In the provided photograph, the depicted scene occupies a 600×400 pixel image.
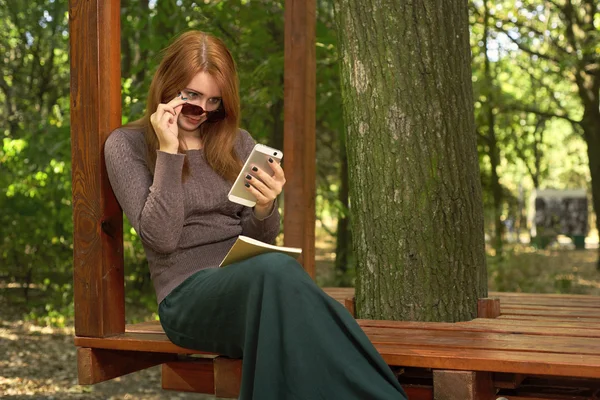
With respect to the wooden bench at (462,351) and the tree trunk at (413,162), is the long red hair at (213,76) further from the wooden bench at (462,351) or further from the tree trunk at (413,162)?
the wooden bench at (462,351)

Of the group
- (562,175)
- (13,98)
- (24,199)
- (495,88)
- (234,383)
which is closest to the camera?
(234,383)

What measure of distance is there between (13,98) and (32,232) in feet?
13.0

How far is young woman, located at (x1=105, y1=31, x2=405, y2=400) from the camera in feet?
8.06

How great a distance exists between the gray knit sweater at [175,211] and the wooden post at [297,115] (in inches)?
33.7

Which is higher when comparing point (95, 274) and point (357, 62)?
point (357, 62)

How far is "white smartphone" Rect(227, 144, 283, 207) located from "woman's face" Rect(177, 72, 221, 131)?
36 cm

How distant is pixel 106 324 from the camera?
3.27 meters

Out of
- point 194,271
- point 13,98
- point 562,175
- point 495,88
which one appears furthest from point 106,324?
point 562,175

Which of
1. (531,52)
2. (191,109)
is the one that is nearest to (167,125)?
(191,109)

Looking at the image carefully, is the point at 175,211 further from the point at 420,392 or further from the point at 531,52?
the point at 531,52

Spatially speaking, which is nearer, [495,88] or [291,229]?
[291,229]

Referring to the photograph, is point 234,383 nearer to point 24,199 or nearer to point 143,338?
point 143,338

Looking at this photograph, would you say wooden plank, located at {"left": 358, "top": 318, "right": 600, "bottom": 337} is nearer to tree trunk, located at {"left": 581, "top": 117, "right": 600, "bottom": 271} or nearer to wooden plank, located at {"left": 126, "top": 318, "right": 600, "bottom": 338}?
wooden plank, located at {"left": 126, "top": 318, "right": 600, "bottom": 338}

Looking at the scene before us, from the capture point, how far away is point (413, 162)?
11.5 feet
